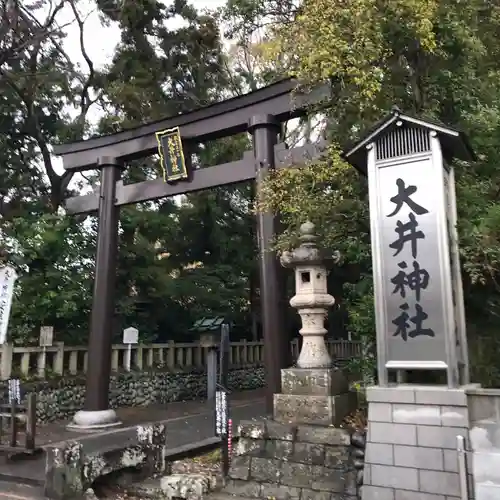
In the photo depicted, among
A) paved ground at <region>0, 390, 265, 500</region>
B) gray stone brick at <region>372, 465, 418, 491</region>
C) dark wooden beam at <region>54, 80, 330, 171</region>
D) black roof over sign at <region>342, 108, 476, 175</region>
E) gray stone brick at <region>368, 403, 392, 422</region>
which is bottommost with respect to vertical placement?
paved ground at <region>0, 390, 265, 500</region>

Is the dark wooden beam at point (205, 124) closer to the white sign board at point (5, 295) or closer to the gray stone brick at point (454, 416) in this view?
the white sign board at point (5, 295)

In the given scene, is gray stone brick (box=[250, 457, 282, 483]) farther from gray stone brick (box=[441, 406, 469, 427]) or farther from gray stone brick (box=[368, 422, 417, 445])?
gray stone brick (box=[441, 406, 469, 427])

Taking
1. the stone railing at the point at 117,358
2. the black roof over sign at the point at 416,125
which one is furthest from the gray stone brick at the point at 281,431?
the stone railing at the point at 117,358

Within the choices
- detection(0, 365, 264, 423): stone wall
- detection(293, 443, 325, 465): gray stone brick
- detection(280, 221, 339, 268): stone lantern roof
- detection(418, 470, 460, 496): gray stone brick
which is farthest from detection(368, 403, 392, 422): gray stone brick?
detection(0, 365, 264, 423): stone wall

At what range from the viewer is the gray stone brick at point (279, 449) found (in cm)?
558

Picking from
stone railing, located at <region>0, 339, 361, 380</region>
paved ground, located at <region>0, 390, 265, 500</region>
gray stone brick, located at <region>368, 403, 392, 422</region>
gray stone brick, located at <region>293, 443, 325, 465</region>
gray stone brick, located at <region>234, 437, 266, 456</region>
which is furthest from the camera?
stone railing, located at <region>0, 339, 361, 380</region>

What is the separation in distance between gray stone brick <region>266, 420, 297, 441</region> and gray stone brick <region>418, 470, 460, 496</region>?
149 cm

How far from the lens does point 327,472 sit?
527 centimetres

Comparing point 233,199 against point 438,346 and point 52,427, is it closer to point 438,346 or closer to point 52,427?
point 52,427

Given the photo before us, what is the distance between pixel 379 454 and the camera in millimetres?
4879

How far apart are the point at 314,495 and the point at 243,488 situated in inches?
35.4

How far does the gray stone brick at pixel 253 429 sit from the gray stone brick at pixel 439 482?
6.12 feet

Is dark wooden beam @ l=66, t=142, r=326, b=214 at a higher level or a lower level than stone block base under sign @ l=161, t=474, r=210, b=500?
higher

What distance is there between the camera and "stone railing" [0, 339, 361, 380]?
1092 centimetres
